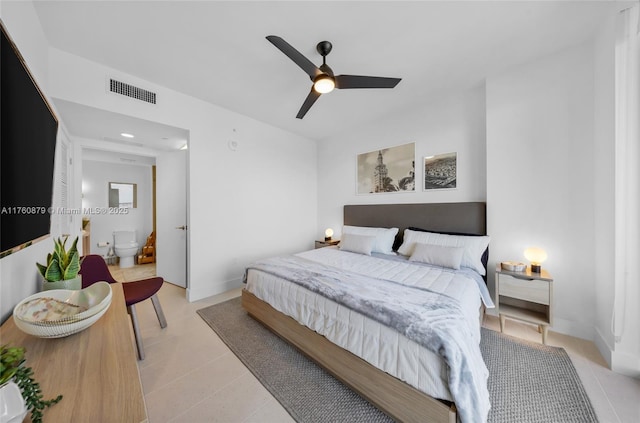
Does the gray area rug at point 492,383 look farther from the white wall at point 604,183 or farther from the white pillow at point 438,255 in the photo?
the white pillow at point 438,255

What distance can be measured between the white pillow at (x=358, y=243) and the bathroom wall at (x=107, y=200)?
4.58 metres

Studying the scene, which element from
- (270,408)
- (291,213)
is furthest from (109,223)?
(270,408)

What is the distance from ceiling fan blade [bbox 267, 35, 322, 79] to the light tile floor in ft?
8.31

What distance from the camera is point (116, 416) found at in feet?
2.01

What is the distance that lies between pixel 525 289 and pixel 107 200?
23.2ft

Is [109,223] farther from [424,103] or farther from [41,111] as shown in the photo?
[424,103]

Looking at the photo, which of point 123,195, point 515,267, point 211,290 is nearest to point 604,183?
point 515,267

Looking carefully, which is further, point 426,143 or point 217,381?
point 426,143

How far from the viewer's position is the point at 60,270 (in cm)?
138

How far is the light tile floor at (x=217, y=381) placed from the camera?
144cm

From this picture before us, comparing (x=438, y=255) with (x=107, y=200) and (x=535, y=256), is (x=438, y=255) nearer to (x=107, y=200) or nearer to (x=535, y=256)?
(x=535, y=256)

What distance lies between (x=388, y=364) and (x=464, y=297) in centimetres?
84

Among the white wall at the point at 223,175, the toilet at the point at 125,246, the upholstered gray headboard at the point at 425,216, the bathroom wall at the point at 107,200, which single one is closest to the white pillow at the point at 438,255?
the upholstered gray headboard at the point at 425,216

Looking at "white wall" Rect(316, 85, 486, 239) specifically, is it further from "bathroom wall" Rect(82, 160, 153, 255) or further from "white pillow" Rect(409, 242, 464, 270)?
"bathroom wall" Rect(82, 160, 153, 255)
